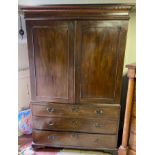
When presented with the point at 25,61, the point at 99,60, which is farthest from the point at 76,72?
the point at 25,61

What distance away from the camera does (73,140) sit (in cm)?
184

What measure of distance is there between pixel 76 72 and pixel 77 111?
454 millimetres

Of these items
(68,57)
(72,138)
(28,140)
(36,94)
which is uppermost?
(68,57)

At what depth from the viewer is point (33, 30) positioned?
1.62 meters

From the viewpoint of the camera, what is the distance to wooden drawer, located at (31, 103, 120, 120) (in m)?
1.72

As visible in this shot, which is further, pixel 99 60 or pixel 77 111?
pixel 77 111

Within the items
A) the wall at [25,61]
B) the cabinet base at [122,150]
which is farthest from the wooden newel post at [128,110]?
the wall at [25,61]

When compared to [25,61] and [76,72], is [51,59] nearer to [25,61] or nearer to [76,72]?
[76,72]

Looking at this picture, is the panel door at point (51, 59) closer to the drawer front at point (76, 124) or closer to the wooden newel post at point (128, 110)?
the drawer front at point (76, 124)

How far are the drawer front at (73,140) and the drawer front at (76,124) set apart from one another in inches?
2.5
